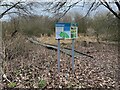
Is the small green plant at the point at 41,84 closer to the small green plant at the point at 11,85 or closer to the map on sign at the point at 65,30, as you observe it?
the small green plant at the point at 11,85

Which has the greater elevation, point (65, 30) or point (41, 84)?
point (65, 30)

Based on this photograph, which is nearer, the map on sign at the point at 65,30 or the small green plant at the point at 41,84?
the small green plant at the point at 41,84

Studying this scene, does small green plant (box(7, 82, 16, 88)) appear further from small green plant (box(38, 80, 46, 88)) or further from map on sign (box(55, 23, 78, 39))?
map on sign (box(55, 23, 78, 39))

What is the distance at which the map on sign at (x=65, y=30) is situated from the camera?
4875 millimetres

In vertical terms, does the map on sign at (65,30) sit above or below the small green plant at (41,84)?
above

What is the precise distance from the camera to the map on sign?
16.0ft

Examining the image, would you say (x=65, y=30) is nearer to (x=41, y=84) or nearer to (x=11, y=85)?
(x=41, y=84)

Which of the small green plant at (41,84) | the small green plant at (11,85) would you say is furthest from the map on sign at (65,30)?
the small green plant at (11,85)

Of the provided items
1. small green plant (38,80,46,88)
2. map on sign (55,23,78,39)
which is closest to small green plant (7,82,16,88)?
small green plant (38,80,46,88)

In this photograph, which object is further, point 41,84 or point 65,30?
point 65,30

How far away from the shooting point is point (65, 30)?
496 cm

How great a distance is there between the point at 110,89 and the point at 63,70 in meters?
1.43

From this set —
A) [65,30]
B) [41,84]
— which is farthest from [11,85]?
[65,30]

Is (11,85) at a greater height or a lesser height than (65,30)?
lesser
